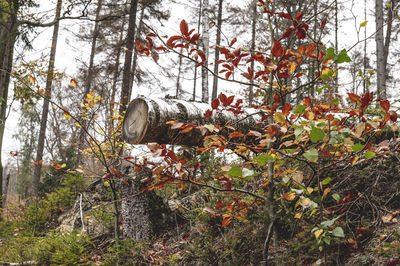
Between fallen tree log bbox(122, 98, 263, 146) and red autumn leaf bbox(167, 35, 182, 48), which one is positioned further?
fallen tree log bbox(122, 98, 263, 146)

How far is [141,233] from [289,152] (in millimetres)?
2795

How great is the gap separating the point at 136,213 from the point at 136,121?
1963 millimetres

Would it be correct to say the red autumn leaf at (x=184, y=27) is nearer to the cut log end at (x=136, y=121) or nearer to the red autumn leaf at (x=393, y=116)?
the cut log end at (x=136, y=121)

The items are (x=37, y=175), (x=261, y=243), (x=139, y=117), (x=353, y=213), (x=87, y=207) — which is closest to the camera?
(x=353, y=213)

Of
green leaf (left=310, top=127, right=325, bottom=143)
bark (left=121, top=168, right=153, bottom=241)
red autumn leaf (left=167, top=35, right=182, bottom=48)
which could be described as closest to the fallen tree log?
red autumn leaf (left=167, top=35, right=182, bottom=48)

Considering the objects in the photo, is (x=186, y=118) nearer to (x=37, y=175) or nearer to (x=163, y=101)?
(x=163, y=101)

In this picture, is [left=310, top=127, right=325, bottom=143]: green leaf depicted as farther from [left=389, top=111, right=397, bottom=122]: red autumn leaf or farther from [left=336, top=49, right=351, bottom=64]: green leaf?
[left=389, top=111, right=397, bottom=122]: red autumn leaf

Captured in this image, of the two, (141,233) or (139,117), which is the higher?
(139,117)

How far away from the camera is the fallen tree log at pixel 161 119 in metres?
2.30

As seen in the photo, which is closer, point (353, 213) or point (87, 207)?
point (353, 213)

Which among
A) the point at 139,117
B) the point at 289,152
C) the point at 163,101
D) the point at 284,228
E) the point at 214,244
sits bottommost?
the point at 214,244

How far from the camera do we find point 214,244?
2881 mm

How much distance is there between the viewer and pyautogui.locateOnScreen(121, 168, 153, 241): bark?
3.87 m

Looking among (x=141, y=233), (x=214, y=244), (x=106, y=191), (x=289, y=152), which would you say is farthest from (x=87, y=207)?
(x=289, y=152)
